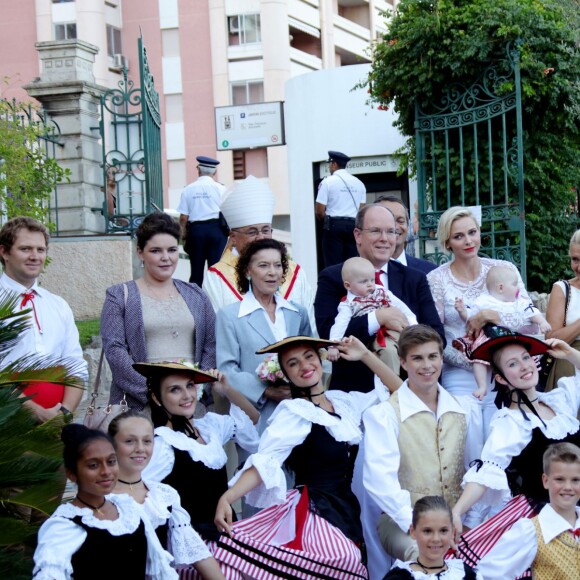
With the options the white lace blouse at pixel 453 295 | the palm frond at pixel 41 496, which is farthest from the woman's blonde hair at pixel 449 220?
the palm frond at pixel 41 496

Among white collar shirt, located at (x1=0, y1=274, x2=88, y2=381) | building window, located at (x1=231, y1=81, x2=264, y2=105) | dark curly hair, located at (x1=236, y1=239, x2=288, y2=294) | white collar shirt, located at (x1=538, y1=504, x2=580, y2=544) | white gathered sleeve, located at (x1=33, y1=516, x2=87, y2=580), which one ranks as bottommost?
white collar shirt, located at (x1=538, y1=504, x2=580, y2=544)

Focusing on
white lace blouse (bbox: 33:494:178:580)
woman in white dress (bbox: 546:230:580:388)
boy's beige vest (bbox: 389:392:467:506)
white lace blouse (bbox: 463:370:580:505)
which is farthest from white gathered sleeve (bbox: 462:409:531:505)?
white lace blouse (bbox: 33:494:178:580)

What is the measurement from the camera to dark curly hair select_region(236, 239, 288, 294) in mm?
6301

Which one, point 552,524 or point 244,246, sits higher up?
point 244,246

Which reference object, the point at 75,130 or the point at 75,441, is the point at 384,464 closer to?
the point at 75,441

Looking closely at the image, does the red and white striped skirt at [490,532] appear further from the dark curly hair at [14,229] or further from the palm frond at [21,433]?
A: the dark curly hair at [14,229]

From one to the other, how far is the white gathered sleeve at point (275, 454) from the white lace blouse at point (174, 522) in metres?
0.41

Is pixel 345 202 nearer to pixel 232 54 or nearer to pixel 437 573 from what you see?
pixel 437 573

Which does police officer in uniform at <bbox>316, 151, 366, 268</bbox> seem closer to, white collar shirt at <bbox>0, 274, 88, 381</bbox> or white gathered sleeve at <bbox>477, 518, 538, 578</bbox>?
white collar shirt at <bbox>0, 274, 88, 381</bbox>

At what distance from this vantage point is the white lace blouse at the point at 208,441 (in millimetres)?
5316

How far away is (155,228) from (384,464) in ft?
6.03

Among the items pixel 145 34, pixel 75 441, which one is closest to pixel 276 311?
pixel 75 441

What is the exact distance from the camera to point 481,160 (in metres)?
11.0

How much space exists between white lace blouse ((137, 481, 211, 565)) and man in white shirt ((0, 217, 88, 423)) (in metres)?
0.92
